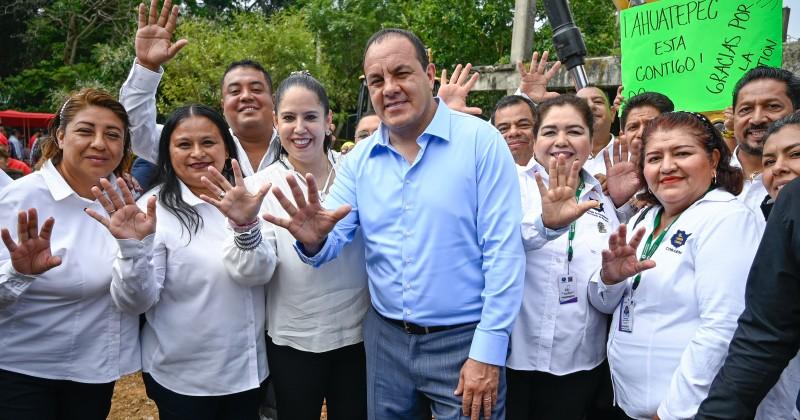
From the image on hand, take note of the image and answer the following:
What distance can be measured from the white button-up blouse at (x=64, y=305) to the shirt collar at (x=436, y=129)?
134 cm

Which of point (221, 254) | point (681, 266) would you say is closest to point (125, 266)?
point (221, 254)

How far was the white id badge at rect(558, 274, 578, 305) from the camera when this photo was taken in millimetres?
2654

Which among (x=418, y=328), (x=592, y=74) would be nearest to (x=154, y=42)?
(x=418, y=328)

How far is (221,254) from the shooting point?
269cm

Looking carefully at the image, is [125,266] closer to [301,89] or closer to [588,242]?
[301,89]

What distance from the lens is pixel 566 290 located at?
2.66 meters

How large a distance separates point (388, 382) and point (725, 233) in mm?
1448

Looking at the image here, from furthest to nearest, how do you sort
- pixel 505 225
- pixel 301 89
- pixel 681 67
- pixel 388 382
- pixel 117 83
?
pixel 117 83 < pixel 681 67 < pixel 301 89 < pixel 388 382 < pixel 505 225

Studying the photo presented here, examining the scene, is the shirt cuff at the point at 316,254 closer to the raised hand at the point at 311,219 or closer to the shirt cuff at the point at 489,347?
the raised hand at the point at 311,219

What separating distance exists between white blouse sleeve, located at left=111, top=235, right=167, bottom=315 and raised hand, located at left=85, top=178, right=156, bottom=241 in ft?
0.11

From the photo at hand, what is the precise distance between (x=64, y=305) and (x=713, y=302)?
2668 millimetres

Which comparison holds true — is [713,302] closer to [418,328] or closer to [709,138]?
[709,138]

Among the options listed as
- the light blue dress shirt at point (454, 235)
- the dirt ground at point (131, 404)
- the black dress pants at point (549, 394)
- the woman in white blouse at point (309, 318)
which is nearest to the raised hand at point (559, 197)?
the light blue dress shirt at point (454, 235)

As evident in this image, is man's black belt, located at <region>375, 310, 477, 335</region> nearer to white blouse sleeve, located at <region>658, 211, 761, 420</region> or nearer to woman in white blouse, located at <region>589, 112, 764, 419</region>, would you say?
woman in white blouse, located at <region>589, 112, 764, 419</region>
